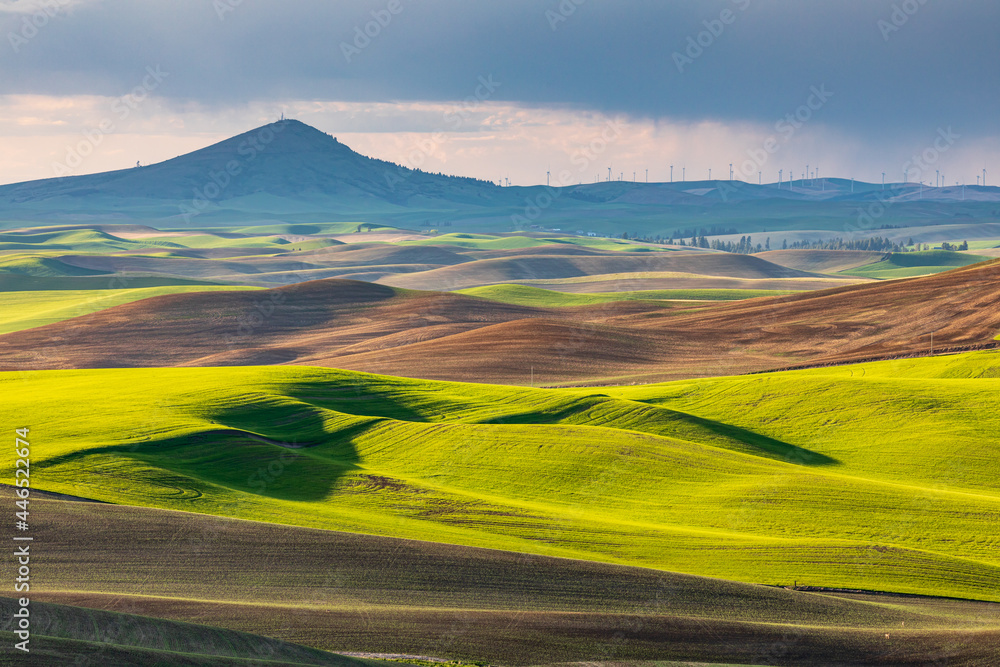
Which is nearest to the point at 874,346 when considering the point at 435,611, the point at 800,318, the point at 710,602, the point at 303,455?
the point at 800,318

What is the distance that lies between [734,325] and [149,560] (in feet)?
236

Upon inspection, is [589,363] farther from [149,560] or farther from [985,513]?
[149,560]

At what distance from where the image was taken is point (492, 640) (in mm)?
24766

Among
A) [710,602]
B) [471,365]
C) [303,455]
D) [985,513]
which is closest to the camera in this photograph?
[710,602]

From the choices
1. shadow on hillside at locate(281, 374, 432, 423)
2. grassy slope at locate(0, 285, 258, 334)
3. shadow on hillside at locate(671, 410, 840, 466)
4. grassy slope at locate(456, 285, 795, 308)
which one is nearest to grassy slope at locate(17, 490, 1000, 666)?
shadow on hillside at locate(671, 410, 840, 466)

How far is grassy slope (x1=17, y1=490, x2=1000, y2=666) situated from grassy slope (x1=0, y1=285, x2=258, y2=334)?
84.3 m

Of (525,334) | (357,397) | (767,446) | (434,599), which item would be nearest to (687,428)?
(767,446)

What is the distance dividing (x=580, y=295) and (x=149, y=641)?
370ft

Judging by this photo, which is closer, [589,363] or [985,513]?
[985,513]

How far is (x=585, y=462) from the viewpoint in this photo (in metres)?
45.6

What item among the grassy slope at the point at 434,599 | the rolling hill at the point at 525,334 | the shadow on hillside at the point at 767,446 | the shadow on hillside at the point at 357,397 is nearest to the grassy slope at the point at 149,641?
the grassy slope at the point at 434,599

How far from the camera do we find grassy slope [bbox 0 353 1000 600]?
3559 centimetres

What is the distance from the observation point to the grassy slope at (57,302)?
365 feet

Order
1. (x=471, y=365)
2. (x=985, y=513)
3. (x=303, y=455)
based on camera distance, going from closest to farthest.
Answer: (x=985, y=513) < (x=303, y=455) < (x=471, y=365)
